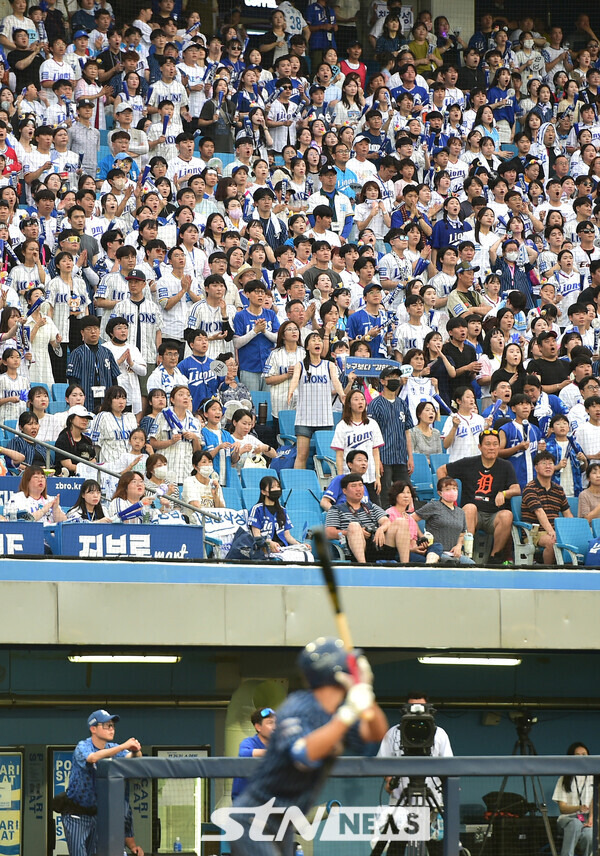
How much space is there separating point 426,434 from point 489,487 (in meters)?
1.05

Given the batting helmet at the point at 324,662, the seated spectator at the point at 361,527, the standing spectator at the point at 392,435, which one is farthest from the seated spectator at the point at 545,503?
the batting helmet at the point at 324,662

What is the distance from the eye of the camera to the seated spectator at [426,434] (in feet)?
43.4

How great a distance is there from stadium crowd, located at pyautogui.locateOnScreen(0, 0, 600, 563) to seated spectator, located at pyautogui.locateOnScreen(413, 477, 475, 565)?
30 millimetres

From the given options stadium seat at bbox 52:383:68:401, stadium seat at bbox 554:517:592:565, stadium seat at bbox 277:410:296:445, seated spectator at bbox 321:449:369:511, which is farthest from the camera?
stadium seat at bbox 277:410:296:445

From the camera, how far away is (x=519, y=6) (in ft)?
81.8

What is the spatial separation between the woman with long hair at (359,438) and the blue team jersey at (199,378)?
57.0 inches

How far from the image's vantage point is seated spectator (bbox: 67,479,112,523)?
11016 mm

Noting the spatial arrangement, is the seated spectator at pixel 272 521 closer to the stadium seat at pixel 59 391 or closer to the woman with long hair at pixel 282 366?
the woman with long hair at pixel 282 366

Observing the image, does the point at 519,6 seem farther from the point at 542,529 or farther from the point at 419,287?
the point at 542,529

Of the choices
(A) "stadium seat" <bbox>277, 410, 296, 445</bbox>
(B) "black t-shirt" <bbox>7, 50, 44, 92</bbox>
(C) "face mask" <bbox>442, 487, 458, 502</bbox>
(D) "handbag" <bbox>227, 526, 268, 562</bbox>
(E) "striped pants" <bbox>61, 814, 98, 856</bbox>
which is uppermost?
(B) "black t-shirt" <bbox>7, 50, 44, 92</bbox>

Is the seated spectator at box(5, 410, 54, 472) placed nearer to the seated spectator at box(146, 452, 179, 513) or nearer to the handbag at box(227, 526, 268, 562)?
the seated spectator at box(146, 452, 179, 513)

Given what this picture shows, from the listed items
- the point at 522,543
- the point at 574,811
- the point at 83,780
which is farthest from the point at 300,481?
the point at 574,811

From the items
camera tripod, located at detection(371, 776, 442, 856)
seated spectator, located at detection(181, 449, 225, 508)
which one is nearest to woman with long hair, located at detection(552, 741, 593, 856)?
camera tripod, located at detection(371, 776, 442, 856)

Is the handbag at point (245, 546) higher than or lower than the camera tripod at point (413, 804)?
higher
